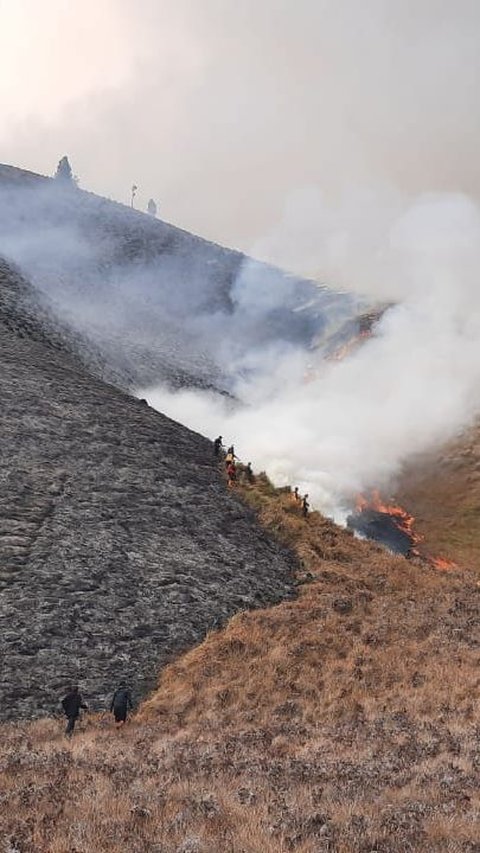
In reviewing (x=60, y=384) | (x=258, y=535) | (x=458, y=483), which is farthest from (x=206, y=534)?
(x=458, y=483)

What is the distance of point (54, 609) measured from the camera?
2305cm

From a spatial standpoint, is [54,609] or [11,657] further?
[54,609]

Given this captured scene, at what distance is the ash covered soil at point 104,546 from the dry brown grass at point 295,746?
1672 millimetres

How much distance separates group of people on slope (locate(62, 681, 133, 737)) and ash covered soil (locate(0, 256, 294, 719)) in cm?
112

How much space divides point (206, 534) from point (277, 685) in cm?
1084

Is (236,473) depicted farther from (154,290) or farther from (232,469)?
(154,290)

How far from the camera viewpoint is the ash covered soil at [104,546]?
2155 cm

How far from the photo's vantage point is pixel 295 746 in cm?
1595

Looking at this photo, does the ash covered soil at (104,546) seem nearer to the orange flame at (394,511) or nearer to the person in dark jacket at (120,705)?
the person in dark jacket at (120,705)

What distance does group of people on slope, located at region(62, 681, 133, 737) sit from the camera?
18.1 m

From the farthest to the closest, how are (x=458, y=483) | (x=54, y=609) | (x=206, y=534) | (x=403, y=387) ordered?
1. (x=403, y=387)
2. (x=458, y=483)
3. (x=206, y=534)
4. (x=54, y=609)

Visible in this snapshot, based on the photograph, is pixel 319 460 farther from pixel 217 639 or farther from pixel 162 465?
pixel 217 639

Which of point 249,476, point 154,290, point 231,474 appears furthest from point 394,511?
point 154,290

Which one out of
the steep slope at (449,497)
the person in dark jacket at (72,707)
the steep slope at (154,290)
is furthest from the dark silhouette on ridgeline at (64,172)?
the person in dark jacket at (72,707)
